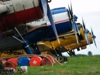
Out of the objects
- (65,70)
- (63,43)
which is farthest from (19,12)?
(63,43)

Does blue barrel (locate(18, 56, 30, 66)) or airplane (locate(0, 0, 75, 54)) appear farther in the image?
blue barrel (locate(18, 56, 30, 66))

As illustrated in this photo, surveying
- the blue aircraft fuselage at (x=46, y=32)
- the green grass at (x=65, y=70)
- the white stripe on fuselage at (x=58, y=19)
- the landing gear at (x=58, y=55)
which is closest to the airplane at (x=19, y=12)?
the green grass at (x=65, y=70)

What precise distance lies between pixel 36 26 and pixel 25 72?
10.6 meters

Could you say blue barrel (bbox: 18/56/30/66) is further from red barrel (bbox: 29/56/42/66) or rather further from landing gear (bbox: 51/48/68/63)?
landing gear (bbox: 51/48/68/63)

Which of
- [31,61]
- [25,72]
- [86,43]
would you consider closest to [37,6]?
[25,72]

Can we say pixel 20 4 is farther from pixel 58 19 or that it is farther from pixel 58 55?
pixel 58 55

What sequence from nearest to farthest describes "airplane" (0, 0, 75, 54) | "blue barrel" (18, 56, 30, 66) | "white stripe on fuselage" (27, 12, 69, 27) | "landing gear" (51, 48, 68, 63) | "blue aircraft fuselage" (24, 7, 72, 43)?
"airplane" (0, 0, 75, 54) → "blue barrel" (18, 56, 30, 66) → "landing gear" (51, 48, 68, 63) → "blue aircraft fuselage" (24, 7, 72, 43) → "white stripe on fuselage" (27, 12, 69, 27)

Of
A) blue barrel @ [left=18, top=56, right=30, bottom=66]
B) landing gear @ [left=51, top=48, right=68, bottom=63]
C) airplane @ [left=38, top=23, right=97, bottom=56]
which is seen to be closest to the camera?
blue barrel @ [left=18, top=56, right=30, bottom=66]

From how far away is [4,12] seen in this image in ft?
35.1

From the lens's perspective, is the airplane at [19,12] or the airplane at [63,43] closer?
the airplane at [19,12]

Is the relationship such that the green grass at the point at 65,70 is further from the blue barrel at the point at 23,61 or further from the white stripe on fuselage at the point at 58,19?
the white stripe on fuselage at the point at 58,19

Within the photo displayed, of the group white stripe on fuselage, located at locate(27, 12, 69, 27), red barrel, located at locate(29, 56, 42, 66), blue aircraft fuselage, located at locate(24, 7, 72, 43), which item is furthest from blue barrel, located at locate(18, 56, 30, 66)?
white stripe on fuselage, located at locate(27, 12, 69, 27)

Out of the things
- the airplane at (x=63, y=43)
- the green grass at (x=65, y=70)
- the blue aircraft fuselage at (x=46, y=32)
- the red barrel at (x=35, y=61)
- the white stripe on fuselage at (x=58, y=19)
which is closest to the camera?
the green grass at (x=65, y=70)

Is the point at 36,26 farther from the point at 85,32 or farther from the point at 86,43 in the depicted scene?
the point at 86,43
